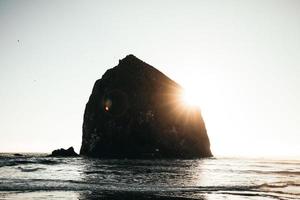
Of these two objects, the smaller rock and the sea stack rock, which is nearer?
the sea stack rock

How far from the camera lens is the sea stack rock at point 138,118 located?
89.9m

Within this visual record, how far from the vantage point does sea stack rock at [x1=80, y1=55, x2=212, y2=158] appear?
295 feet

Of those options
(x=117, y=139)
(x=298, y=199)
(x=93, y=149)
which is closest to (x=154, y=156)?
(x=117, y=139)

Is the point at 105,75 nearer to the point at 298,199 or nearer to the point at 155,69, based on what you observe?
the point at 155,69

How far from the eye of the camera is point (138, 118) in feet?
299

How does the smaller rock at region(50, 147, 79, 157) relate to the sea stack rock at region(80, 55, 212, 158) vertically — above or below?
below

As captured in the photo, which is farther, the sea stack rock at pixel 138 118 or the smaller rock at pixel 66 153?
the smaller rock at pixel 66 153

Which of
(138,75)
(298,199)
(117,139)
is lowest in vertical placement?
(298,199)

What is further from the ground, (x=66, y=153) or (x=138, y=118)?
(x=138, y=118)

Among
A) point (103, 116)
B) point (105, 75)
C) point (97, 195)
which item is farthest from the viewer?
point (105, 75)

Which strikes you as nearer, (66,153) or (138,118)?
(138,118)

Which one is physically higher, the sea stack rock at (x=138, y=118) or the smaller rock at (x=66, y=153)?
the sea stack rock at (x=138, y=118)

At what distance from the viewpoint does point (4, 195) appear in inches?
612

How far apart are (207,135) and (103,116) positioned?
36.9 m
